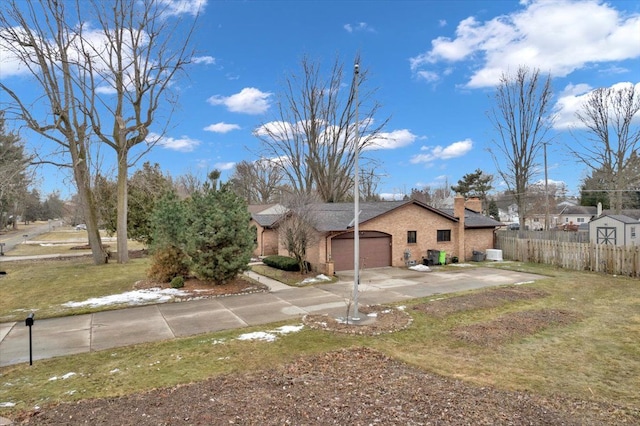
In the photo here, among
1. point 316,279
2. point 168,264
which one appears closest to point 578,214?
point 316,279

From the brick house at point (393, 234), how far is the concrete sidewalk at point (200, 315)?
Result: 2.75 metres

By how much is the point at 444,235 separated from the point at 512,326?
13.7 meters

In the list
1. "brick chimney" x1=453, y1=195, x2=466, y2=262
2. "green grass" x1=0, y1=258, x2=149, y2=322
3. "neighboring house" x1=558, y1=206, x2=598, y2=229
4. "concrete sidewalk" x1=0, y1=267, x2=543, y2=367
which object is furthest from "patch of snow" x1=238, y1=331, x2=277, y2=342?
"neighboring house" x1=558, y1=206, x2=598, y2=229

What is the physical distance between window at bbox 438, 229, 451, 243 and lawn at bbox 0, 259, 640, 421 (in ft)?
36.3

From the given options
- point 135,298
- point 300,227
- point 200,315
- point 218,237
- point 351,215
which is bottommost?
point 200,315

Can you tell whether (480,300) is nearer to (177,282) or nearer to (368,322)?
(368,322)

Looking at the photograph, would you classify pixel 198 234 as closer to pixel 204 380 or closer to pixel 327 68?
pixel 204 380

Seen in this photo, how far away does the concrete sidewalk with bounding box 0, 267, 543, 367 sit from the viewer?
342 inches

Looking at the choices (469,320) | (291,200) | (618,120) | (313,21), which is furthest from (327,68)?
(469,320)

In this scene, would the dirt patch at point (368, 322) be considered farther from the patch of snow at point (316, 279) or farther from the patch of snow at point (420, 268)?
the patch of snow at point (420, 268)

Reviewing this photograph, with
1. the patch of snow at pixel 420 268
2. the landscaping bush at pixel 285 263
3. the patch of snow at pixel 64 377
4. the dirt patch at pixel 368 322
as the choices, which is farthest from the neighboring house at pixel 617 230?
the patch of snow at pixel 64 377

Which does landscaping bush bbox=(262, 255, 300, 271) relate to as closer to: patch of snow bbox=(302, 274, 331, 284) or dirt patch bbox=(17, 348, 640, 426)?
patch of snow bbox=(302, 274, 331, 284)

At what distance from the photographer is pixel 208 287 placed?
1471 cm

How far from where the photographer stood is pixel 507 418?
490cm
